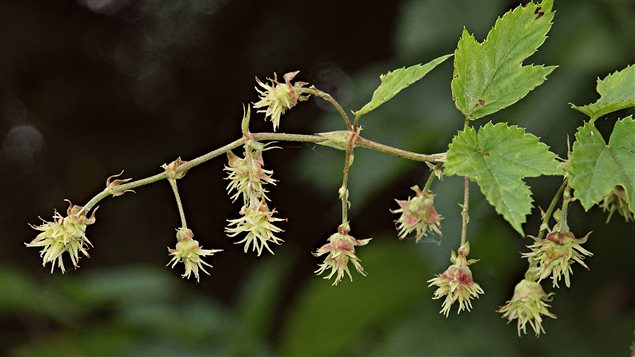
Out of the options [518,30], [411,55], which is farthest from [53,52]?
[518,30]

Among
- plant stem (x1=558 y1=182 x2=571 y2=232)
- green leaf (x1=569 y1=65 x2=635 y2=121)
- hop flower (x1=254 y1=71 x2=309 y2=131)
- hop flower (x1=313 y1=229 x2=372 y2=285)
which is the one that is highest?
hop flower (x1=254 y1=71 x2=309 y2=131)

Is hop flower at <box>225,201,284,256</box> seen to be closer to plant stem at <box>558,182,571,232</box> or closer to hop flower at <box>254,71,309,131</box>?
hop flower at <box>254,71,309,131</box>

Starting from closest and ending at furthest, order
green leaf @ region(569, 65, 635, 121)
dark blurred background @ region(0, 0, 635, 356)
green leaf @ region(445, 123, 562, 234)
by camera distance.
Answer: green leaf @ region(445, 123, 562, 234)
green leaf @ region(569, 65, 635, 121)
dark blurred background @ region(0, 0, 635, 356)

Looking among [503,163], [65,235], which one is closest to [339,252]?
[503,163]

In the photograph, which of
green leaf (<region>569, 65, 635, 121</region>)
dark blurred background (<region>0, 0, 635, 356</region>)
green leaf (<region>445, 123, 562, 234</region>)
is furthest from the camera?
dark blurred background (<region>0, 0, 635, 356</region>)

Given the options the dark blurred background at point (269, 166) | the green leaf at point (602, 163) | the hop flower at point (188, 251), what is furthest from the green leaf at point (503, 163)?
the dark blurred background at point (269, 166)

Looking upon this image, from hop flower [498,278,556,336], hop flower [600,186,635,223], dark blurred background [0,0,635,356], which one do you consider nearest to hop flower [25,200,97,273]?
hop flower [498,278,556,336]

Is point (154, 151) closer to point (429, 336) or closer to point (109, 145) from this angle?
point (109, 145)

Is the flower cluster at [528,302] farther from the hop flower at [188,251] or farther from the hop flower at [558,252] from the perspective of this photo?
the hop flower at [188,251]
